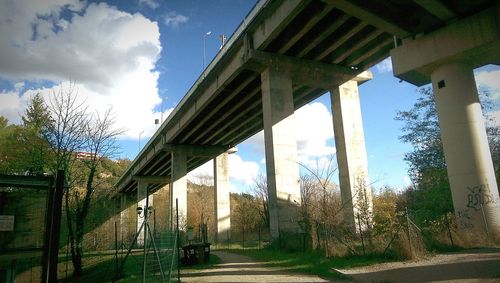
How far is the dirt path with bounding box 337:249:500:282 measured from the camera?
801 cm

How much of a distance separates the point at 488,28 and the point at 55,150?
21.1 meters

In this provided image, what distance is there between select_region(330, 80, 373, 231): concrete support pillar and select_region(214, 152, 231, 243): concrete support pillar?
20.2 metres

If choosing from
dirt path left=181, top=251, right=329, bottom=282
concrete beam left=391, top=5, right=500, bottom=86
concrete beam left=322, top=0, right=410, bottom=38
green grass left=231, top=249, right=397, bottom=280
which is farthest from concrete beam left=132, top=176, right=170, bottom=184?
concrete beam left=322, top=0, right=410, bottom=38

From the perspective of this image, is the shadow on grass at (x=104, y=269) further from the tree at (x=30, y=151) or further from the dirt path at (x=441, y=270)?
the dirt path at (x=441, y=270)

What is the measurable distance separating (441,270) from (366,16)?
34.1 feet

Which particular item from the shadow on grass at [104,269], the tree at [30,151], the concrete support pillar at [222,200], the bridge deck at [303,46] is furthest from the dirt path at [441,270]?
the concrete support pillar at [222,200]

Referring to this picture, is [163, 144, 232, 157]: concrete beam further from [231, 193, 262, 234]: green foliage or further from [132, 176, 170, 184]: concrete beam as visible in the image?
[132, 176, 170, 184]: concrete beam

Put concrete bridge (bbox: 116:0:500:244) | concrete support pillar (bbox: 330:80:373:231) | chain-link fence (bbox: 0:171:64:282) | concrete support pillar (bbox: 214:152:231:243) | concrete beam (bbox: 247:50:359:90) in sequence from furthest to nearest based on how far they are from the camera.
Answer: concrete support pillar (bbox: 214:152:231:243)
concrete support pillar (bbox: 330:80:373:231)
concrete beam (bbox: 247:50:359:90)
concrete bridge (bbox: 116:0:500:244)
chain-link fence (bbox: 0:171:64:282)

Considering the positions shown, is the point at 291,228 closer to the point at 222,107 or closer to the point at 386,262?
the point at 386,262

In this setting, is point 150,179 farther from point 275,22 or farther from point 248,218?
point 275,22

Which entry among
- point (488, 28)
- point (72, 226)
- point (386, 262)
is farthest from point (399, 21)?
point (72, 226)

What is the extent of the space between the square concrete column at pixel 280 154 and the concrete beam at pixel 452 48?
6.70 meters

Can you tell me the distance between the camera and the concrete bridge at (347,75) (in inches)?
535

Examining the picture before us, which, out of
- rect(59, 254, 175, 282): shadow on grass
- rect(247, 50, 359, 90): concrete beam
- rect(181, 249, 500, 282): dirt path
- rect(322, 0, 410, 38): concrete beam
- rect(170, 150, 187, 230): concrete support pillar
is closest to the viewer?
rect(181, 249, 500, 282): dirt path
